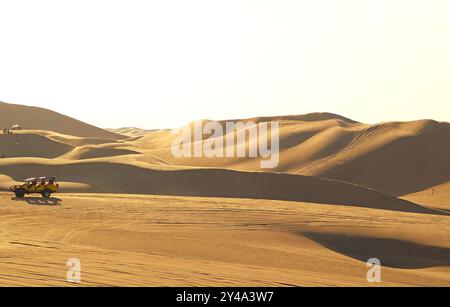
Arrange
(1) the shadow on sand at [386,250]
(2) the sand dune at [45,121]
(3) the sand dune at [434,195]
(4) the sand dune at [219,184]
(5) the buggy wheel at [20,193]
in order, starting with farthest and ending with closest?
1. (2) the sand dune at [45,121]
2. (3) the sand dune at [434,195]
3. (4) the sand dune at [219,184]
4. (5) the buggy wheel at [20,193]
5. (1) the shadow on sand at [386,250]

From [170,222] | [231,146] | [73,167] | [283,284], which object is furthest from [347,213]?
[231,146]

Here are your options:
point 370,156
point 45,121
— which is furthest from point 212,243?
point 45,121

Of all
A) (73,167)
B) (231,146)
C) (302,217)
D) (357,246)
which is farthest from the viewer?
(231,146)

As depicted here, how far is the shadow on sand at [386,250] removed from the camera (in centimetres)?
2008

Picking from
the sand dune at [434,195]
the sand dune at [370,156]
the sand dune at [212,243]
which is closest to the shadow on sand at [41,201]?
the sand dune at [212,243]

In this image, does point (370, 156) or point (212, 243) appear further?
point (370, 156)

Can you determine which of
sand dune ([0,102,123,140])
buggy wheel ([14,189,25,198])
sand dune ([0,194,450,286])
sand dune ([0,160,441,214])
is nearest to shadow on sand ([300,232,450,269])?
sand dune ([0,194,450,286])

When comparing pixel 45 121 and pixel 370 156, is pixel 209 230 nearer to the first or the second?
pixel 370 156

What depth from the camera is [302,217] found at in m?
24.2

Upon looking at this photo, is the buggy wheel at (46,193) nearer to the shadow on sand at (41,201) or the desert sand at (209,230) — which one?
the shadow on sand at (41,201)

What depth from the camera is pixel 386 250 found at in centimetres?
2083
